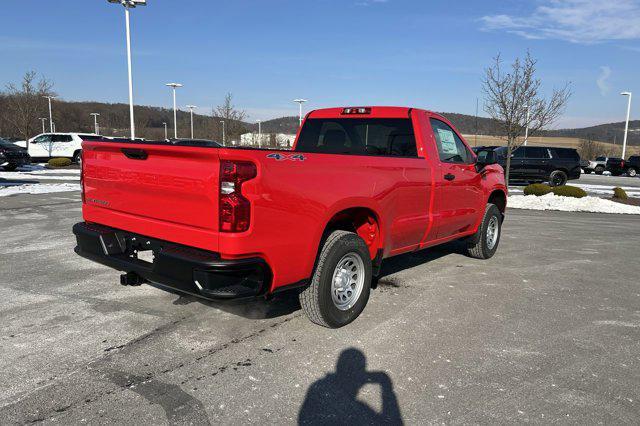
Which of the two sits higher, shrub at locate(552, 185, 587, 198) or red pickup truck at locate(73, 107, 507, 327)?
red pickup truck at locate(73, 107, 507, 327)

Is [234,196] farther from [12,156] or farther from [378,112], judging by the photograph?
[12,156]

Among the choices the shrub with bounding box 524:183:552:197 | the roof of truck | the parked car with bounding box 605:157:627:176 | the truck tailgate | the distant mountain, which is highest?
the distant mountain

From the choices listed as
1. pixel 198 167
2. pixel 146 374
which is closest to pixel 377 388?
pixel 146 374

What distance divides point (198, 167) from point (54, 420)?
1686 mm

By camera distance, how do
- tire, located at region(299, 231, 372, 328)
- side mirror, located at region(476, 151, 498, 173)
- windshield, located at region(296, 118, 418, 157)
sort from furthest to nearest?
side mirror, located at region(476, 151, 498, 173) < windshield, located at region(296, 118, 418, 157) < tire, located at region(299, 231, 372, 328)

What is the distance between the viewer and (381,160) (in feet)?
13.4

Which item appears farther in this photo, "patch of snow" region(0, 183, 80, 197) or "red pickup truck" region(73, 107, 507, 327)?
"patch of snow" region(0, 183, 80, 197)

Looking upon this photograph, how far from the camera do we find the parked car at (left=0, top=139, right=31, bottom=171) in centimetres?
2114

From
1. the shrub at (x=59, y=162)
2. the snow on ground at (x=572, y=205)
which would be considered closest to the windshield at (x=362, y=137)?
the snow on ground at (x=572, y=205)

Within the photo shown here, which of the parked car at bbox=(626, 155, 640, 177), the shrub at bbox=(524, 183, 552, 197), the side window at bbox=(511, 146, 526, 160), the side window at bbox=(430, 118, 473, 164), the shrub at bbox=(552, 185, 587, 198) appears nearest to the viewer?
the side window at bbox=(430, 118, 473, 164)

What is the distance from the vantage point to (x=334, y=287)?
3924mm

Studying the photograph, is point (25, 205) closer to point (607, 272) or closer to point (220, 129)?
point (607, 272)

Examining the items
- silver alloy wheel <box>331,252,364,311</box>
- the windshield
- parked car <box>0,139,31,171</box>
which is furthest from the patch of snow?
silver alloy wheel <box>331,252,364,311</box>

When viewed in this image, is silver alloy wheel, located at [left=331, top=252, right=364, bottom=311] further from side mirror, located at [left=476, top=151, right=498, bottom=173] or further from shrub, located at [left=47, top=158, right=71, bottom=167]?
shrub, located at [left=47, top=158, right=71, bottom=167]
